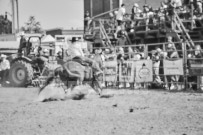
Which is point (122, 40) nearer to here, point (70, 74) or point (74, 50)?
point (74, 50)

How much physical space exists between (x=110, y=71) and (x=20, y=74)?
411 centimetres

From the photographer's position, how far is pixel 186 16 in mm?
15930

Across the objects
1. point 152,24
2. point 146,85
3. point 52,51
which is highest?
point 152,24

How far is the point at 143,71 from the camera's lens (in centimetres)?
Result: 1377

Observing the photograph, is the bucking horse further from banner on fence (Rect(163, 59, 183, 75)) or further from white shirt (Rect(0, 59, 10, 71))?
white shirt (Rect(0, 59, 10, 71))

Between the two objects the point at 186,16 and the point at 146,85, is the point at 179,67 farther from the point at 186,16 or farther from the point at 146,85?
the point at 186,16

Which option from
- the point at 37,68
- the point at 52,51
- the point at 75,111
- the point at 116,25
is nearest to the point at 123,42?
the point at 116,25

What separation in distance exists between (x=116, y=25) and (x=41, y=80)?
544 cm

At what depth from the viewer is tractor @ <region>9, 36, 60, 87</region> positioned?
615 inches

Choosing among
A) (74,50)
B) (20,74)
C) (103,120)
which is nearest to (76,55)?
(74,50)

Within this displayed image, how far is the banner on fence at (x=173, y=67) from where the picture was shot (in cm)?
1272

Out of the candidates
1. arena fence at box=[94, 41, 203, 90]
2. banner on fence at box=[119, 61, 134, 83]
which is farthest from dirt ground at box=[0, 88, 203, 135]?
banner on fence at box=[119, 61, 134, 83]

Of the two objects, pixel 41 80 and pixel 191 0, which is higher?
pixel 191 0

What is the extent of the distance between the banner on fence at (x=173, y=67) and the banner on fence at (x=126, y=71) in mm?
1490
